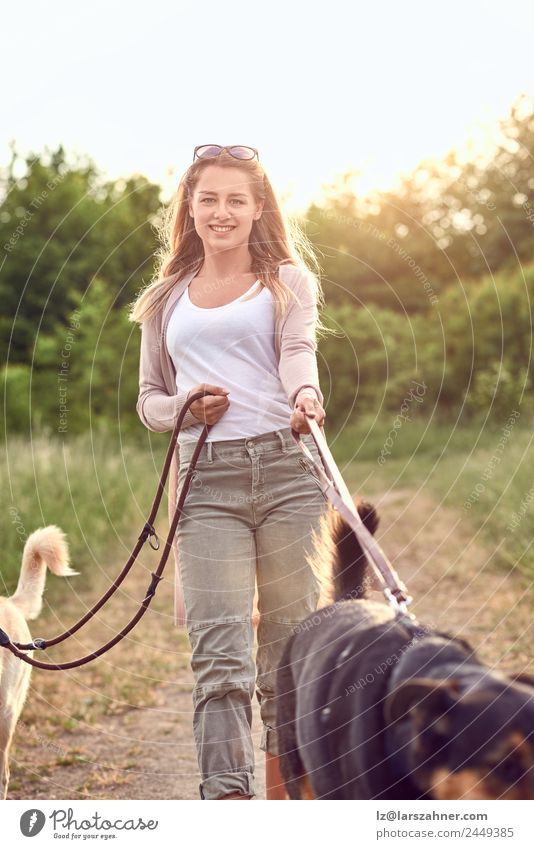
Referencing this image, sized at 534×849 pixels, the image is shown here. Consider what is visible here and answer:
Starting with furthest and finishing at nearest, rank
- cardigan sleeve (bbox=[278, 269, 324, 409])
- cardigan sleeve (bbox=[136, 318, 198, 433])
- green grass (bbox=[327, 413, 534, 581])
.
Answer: green grass (bbox=[327, 413, 534, 581]) < cardigan sleeve (bbox=[136, 318, 198, 433]) < cardigan sleeve (bbox=[278, 269, 324, 409])

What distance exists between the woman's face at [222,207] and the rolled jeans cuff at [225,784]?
5.88 ft

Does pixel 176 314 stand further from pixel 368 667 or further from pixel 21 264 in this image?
pixel 21 264

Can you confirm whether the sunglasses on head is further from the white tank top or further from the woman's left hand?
the woman's left hand

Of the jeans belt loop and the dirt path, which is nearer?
the jeans belt loop

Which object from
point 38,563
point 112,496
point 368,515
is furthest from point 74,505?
point 368,515

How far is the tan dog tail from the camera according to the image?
4.26 m

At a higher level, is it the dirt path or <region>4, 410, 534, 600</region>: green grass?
<region>4, 410, 534, 600</region>: green grass

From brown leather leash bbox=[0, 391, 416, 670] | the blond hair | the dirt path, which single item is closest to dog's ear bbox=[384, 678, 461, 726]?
brown leather leash bbox=[0, 391, 416, 670]

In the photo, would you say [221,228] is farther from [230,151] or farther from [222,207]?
[230,151]

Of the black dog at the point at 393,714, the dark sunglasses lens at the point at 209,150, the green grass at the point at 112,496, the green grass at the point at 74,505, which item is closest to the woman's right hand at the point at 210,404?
the black dog at the point at 393,714

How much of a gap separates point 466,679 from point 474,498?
350 inches

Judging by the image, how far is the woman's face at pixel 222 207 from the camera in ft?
10.9

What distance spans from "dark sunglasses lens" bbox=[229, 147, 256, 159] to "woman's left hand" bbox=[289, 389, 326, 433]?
91 cm
